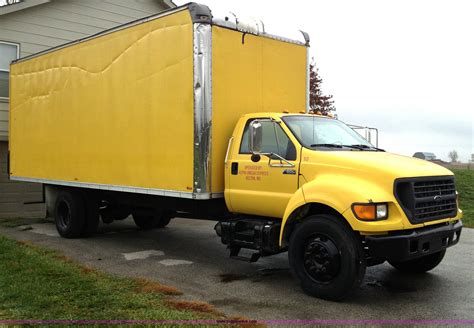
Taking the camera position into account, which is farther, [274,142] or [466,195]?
[466,195]

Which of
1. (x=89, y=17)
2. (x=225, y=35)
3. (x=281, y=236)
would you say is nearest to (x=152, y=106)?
(x=225, y=35)

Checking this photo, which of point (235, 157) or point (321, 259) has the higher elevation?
point (235, 157)

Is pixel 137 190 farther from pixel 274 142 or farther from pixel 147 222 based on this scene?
pixel 147 222

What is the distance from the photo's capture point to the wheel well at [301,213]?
593 cm

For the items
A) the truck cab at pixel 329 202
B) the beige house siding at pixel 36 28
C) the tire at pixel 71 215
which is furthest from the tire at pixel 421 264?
the beige house siding at pixel 36 28

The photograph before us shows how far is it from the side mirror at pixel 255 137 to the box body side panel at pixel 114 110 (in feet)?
3.23

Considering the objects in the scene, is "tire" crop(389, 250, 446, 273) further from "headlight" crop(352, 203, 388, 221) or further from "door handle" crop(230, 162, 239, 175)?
"door handle" crop(230, 162, 239, 175)

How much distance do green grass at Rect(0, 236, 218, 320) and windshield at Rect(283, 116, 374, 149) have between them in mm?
2499

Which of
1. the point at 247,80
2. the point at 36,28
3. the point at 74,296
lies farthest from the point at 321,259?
the point at 36,28

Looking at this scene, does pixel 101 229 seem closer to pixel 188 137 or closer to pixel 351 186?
pixel 188 137

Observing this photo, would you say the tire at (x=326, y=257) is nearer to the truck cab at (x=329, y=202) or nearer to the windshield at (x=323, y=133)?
the truck cab at (x=329, y=202)

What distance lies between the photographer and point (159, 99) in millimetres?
7512

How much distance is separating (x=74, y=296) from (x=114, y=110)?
3.71 metres

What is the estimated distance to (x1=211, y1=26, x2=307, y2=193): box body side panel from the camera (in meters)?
6.91
